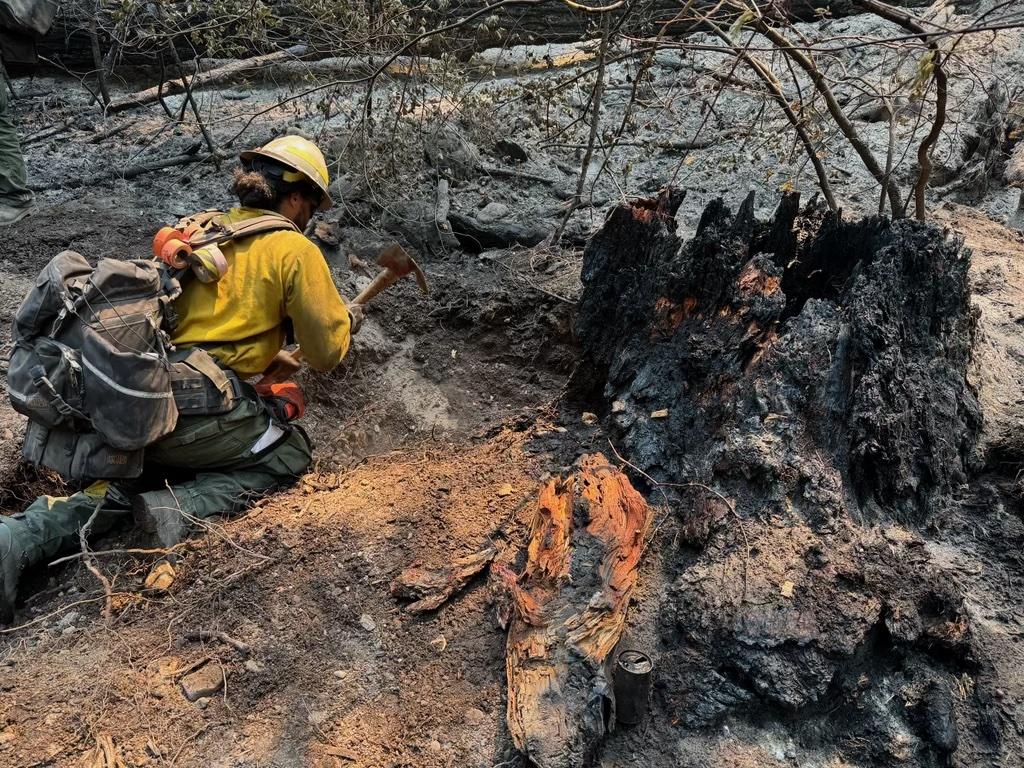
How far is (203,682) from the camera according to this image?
Result: 7.46 feet

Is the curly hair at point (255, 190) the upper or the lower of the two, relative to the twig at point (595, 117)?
lower

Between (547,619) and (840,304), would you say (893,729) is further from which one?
(840,304)

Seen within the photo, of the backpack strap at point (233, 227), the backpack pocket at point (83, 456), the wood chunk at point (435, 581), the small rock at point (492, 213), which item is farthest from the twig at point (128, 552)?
the small rock at point (492, 213)

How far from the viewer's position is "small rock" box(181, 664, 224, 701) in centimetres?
225

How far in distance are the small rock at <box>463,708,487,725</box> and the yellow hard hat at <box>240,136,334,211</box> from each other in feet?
7.39

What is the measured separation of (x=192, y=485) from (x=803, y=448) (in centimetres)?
252

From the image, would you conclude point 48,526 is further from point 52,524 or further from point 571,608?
point 571,608

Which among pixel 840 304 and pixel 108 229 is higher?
pixel 840 304

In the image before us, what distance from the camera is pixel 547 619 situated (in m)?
2.11

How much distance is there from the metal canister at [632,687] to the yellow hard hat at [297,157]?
2351mm

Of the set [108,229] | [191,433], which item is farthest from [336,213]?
[191,433]

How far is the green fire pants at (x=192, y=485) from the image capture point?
112 inches

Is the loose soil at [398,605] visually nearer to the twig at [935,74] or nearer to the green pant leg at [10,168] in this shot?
the twig at [935,74]

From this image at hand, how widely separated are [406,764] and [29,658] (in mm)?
1415
